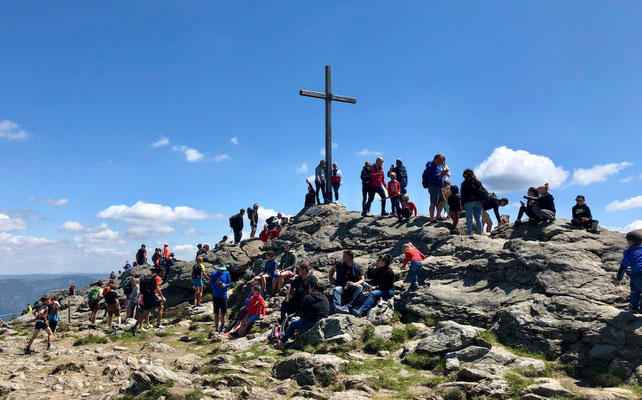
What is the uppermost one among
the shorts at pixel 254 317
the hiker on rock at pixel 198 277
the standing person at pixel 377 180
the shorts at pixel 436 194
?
the standing person at pixel 377 180

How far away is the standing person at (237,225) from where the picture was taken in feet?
98.2

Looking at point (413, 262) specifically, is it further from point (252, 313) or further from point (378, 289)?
point (252, 313)

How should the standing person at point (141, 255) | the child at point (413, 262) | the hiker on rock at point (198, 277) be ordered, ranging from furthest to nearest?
the standing person at point (141, 255), the hiker on rock at point (198, 277), the child at point (413, 262)

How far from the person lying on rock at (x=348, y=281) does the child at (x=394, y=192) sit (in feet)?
25.9

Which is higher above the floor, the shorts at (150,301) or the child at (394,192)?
the child at (394,192)

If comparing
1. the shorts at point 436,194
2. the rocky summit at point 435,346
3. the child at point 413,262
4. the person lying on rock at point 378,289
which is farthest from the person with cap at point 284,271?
the shorts at point 436,194

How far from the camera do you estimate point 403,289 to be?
15.3 meters

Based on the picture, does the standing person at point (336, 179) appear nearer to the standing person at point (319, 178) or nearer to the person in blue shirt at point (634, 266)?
the standing person at point (319, 178)

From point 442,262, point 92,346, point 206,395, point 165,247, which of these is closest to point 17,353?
point 92,346

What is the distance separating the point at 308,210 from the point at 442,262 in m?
12.8

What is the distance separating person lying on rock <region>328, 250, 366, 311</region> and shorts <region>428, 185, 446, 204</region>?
291 inches

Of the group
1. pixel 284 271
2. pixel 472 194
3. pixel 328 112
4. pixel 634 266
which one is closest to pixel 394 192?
pixel 472 194

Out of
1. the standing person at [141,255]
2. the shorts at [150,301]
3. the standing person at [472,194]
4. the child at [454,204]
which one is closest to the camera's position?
the standing person at [472,194]

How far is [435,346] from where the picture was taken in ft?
34.1
